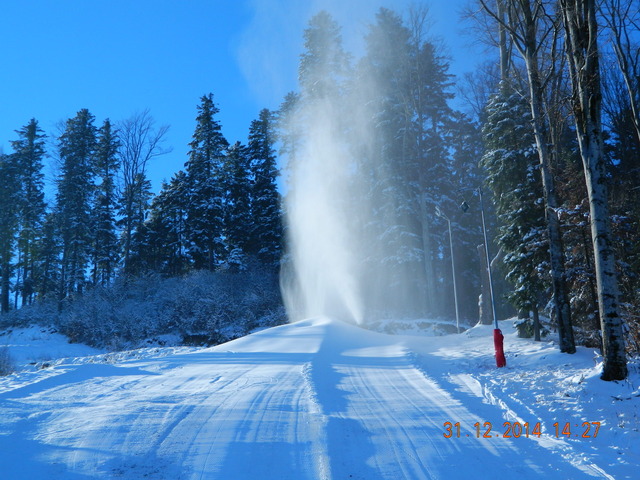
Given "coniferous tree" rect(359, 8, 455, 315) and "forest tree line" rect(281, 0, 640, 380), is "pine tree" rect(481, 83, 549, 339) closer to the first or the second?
"forest tree line" rect(281, 0, 640, 380)

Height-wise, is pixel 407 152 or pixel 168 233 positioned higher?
pixel 407 152

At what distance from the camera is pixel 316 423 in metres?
5.69

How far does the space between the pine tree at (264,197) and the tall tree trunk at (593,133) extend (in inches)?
1119

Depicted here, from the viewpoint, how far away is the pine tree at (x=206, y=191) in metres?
34.8

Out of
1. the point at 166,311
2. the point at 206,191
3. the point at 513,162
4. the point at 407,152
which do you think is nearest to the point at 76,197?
the point at 206,191

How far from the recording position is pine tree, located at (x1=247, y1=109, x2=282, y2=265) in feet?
117

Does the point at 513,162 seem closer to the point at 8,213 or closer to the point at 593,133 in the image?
the point at 593,133

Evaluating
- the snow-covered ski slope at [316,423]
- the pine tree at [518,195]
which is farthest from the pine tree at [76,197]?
the pine tree at [518,195]

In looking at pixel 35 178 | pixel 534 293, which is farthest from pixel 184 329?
pixel 35 178

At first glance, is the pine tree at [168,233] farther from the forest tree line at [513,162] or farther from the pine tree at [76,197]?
the forest tree line at [513,162]

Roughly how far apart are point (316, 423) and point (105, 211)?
3646 centimetres

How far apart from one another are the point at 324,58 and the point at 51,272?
3008 centimetres
